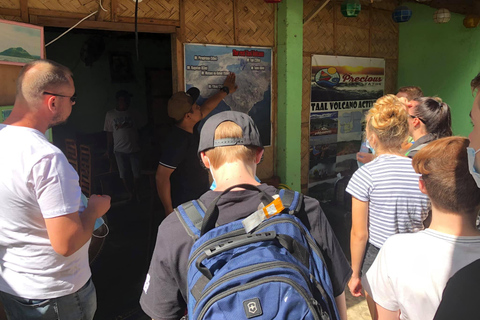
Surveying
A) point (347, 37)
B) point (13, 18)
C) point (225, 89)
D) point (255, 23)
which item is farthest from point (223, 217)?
point (347, 37)

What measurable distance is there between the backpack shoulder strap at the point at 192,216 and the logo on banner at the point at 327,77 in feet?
14.6

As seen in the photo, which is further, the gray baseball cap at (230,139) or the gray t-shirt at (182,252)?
the gray baseball cap at (230,139)

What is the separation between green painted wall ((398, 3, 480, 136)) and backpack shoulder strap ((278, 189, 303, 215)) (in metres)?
6.09

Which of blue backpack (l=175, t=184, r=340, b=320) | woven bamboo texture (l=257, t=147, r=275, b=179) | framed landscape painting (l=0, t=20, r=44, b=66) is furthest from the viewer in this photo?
woven bamboo texture (l=257, t=147, r=275, b=179)

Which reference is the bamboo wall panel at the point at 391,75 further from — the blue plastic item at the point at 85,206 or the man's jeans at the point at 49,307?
the man's jeans at the point at 49,307

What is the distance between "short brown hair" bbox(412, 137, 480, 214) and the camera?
145 centimetres

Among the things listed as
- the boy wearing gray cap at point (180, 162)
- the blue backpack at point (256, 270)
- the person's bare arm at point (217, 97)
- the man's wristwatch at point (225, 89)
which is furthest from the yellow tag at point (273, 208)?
the man's wristwatch at point (225, 89)

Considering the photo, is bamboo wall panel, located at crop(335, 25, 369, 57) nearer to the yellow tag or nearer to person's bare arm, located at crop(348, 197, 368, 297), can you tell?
person's bare arm, located at crop(348, 197, 368, 297)

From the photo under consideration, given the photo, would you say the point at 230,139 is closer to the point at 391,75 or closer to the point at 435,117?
the point at 435,117

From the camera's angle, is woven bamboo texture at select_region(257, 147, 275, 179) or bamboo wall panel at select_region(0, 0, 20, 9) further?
woven bamboo texture at select_region(257, 147, 275, 179)

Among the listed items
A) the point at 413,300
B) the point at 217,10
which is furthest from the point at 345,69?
the point at 413,300

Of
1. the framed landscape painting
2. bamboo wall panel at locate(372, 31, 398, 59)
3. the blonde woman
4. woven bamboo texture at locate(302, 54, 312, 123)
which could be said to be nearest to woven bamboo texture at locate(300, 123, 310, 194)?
woven bamboo texture at locate(302, 54, 312, 123)

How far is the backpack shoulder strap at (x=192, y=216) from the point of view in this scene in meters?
1.24

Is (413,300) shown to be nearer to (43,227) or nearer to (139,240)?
(43,227)
